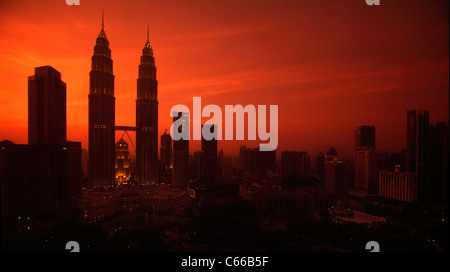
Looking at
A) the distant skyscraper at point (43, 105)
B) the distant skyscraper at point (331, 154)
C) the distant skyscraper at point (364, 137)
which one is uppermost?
the distant skyscraper at point (43, 105)

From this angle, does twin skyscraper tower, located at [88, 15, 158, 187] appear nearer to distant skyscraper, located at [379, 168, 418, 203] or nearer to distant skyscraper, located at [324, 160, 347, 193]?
distant skyscraper, located at [324, 160, 347, 193]

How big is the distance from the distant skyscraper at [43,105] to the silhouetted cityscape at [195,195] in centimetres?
3

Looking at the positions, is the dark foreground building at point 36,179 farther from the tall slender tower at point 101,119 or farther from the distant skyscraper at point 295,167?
the distant skyscraper at point 295,167

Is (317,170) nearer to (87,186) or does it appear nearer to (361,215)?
(361,215)

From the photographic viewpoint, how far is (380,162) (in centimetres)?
849

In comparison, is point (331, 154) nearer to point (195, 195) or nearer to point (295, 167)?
point (295, 167)

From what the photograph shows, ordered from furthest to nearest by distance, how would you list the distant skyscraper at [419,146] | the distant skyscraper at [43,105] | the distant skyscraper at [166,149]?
the distant skyscraper at [166,149], the distant skyscraper at [43,105], the distant skyscraper at [419,146]

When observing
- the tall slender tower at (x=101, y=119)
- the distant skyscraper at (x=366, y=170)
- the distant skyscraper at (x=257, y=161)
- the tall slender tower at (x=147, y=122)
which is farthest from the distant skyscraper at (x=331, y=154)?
the tall slender tower at (x=101, y=119)

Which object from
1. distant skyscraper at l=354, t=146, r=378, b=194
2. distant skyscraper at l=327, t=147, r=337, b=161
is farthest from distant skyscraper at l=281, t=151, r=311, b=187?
distant skyscraper at l=354, t=146, r=378, b=194

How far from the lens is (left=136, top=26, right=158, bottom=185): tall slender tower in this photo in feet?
40.9

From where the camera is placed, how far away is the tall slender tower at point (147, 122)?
12453 mm

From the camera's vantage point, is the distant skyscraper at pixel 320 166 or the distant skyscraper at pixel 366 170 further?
the distant skyscraper at pixel 320 166
